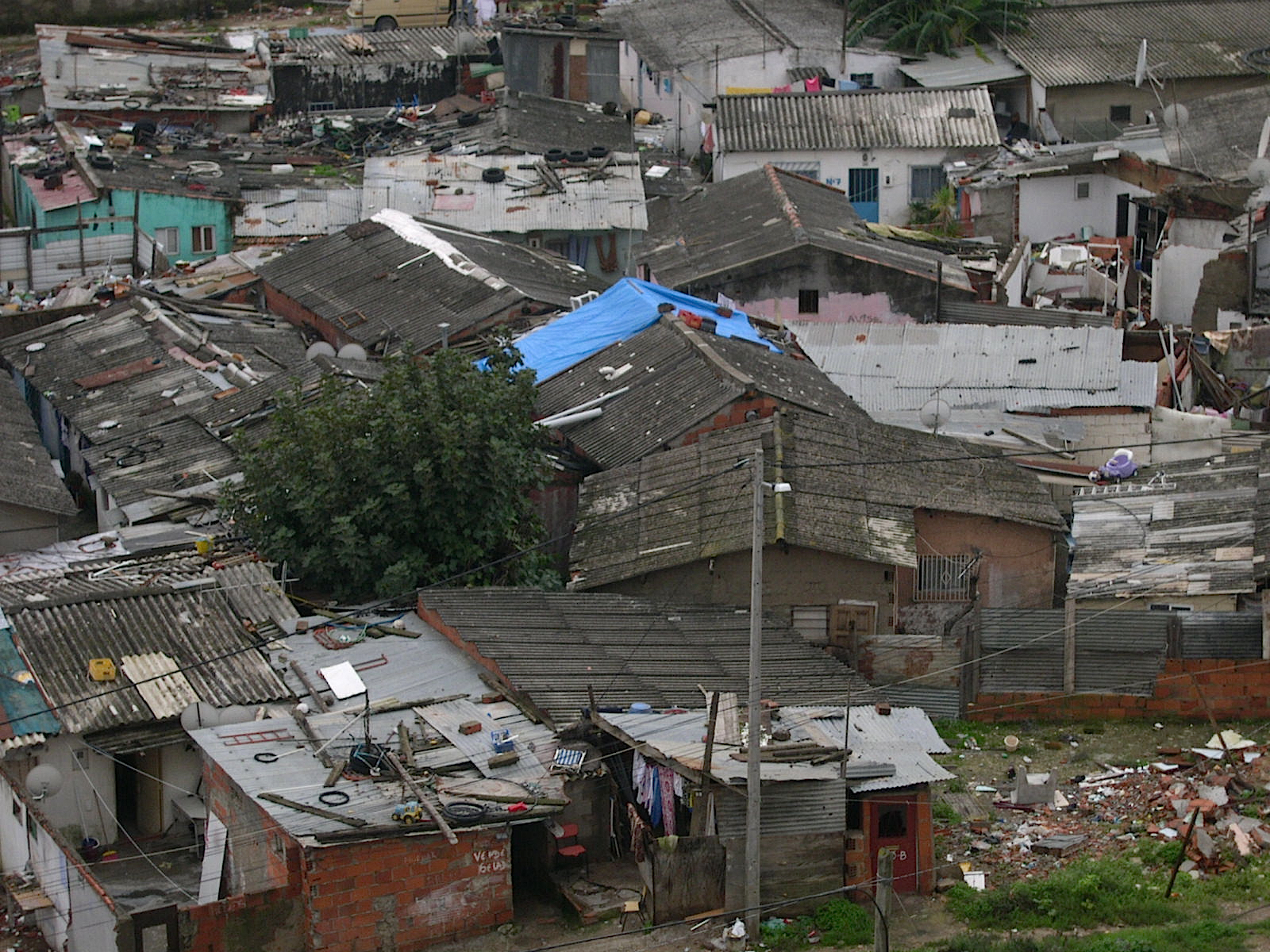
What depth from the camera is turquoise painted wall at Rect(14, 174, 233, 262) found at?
137ft

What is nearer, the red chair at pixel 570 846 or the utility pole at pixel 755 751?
the utility pole at pixel 755 751

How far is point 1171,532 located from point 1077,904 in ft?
28.1

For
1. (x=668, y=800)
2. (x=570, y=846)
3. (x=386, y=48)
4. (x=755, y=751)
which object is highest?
(x=386, y=48)

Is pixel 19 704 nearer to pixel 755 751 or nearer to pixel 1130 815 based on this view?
pixel 755 751

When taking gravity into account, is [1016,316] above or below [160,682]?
above

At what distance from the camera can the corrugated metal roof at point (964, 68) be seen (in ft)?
160

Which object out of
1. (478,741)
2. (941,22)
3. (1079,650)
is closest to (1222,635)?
(1079,650)

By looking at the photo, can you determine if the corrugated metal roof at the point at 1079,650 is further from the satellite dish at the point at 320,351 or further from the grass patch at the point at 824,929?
the satellite dish at the point at 320,351

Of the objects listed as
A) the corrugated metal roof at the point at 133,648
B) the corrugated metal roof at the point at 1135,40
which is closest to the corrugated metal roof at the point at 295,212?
the corrugated metal roof at the point at 1135,40

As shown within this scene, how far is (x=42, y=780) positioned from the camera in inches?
763

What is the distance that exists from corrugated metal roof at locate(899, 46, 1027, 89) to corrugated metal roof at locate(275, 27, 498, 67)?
12351 millimetres

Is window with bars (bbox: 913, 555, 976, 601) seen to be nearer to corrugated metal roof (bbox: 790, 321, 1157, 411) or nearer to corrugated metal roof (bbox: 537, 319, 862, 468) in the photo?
corrugated metal roof (bbox: 537, 319, 862, 468)

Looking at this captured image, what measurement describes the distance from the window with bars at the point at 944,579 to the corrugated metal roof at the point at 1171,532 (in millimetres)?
1418

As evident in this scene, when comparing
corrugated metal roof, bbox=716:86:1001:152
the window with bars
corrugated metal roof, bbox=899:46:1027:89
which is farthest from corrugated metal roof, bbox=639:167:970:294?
the window with bars
